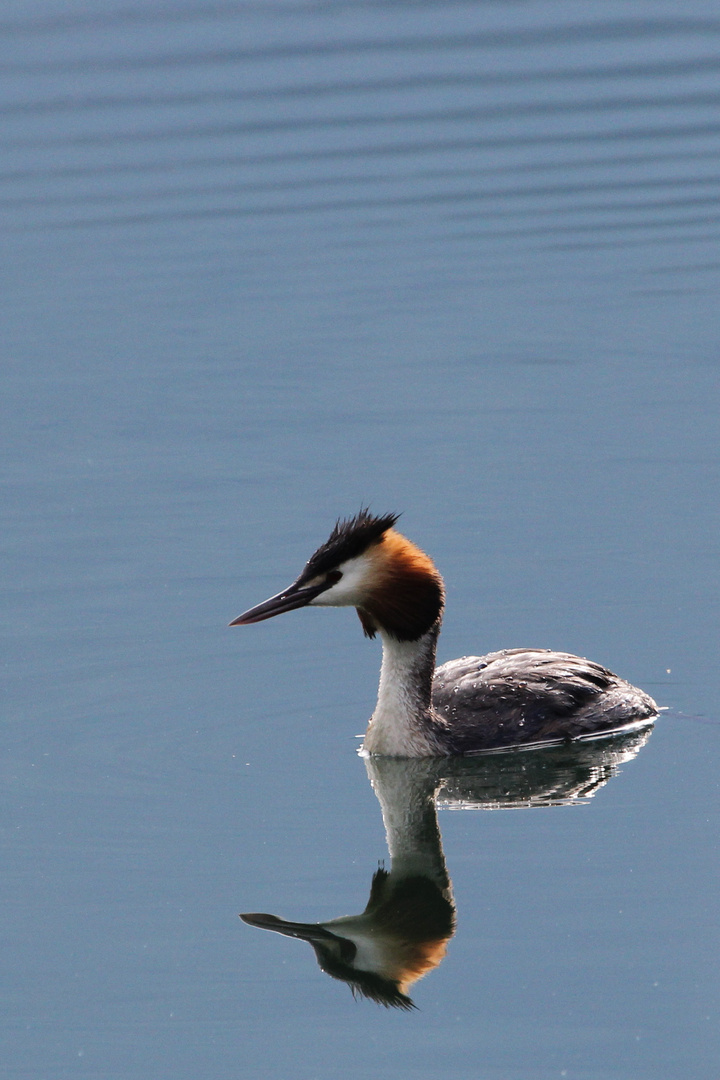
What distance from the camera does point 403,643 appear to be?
31.0ft

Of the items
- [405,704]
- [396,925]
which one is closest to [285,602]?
[405,704]

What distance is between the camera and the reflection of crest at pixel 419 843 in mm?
7379

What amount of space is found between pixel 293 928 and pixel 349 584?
6.99ft

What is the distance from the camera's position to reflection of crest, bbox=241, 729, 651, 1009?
7.38 metres

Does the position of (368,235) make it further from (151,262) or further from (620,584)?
(620,584)

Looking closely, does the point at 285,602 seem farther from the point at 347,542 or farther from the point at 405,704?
the point at 405,704

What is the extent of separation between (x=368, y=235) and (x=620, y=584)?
787 cm

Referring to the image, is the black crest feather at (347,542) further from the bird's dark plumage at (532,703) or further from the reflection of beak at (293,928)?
the reflection of beak at (293,928)

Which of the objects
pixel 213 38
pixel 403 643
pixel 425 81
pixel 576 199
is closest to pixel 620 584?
pixel 403 643

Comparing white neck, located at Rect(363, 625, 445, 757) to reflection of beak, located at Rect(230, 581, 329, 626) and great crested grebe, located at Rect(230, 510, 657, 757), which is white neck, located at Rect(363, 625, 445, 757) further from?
→ reflection of beak, located at Rect(230, 581, 329, 626)

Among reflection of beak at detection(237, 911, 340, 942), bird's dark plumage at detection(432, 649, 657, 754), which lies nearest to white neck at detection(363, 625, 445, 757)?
bird's dark plumage at detection(432, 649, 657, 754)

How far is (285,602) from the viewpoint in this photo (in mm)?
9070

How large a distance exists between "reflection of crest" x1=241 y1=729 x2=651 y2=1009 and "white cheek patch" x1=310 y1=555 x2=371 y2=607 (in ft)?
2.76

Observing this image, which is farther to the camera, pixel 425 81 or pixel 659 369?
pixel 425 81
